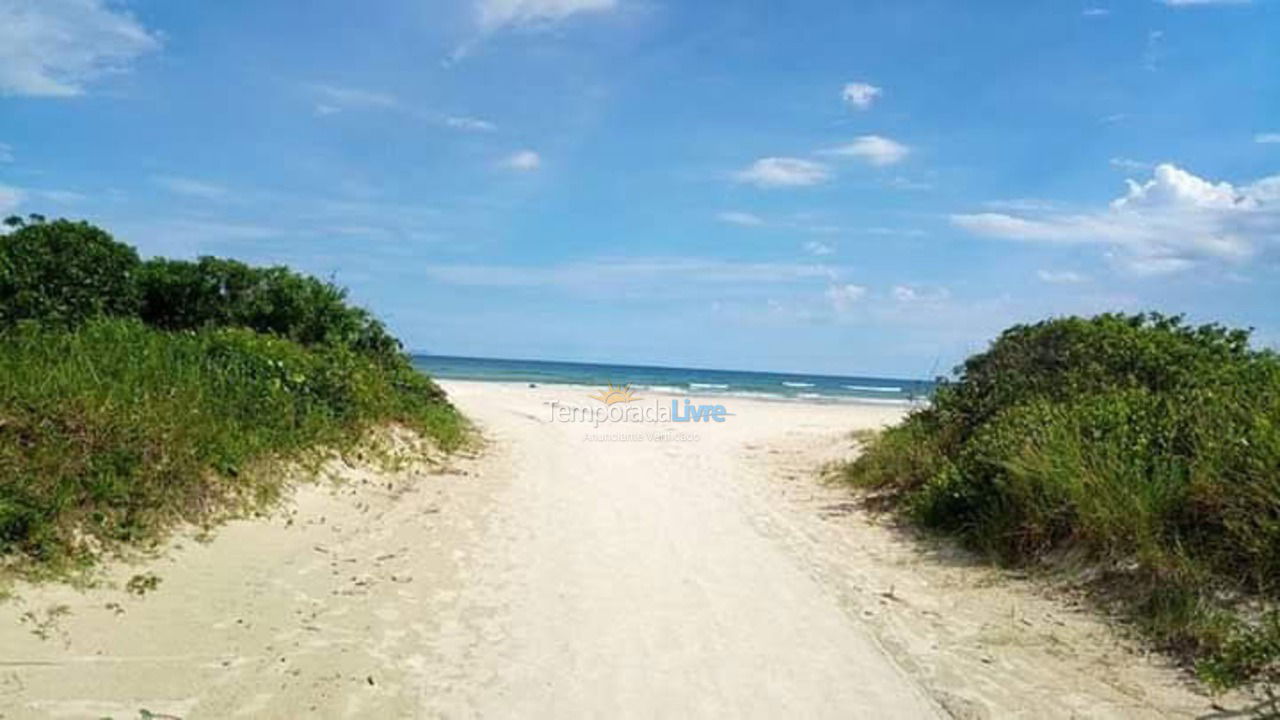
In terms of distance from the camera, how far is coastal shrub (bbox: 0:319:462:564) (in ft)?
21.4

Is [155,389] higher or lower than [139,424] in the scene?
higher

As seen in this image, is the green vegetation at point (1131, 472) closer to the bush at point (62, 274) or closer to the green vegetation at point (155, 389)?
the green vegetation at point (155, 389)

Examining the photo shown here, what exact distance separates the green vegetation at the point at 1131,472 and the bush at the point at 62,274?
11251mm

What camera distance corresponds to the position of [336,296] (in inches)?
667

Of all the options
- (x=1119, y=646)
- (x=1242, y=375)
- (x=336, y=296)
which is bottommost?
(x=1119, y=646)

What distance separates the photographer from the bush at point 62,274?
12711 millimetres

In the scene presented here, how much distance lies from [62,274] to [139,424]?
7041mm

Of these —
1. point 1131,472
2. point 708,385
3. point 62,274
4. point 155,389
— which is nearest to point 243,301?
point 62,274

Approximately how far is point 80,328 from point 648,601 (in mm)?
8892

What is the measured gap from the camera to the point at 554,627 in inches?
243

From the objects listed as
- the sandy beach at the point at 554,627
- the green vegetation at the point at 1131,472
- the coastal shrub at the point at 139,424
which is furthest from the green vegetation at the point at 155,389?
the green vegetation at the point at 1131,472

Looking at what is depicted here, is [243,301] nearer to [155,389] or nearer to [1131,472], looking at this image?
[155,389]

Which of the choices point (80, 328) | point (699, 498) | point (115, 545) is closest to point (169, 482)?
point (115, 545)

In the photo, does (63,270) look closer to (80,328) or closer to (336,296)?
(80,328)
